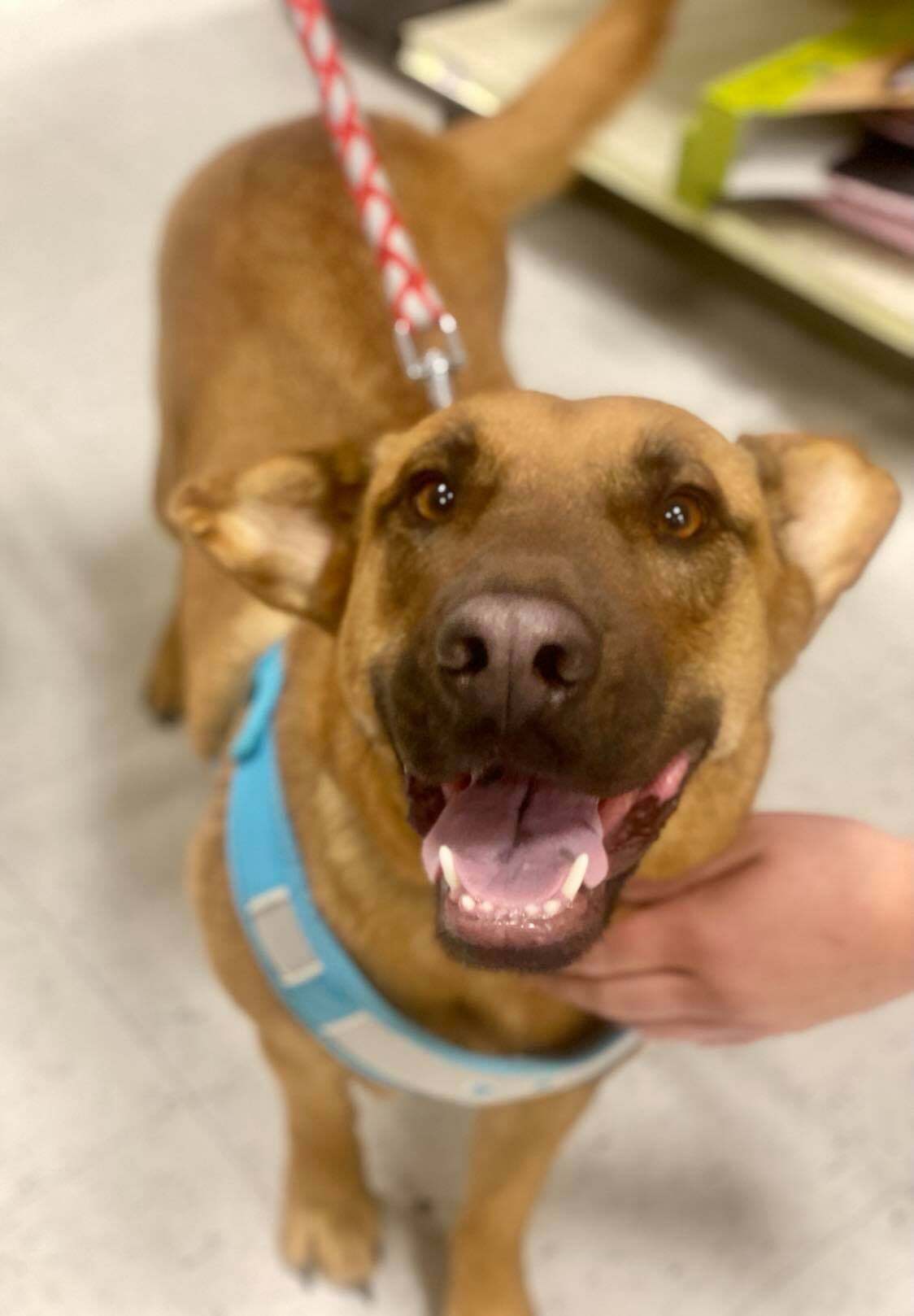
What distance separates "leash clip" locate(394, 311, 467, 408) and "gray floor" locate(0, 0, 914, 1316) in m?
0.87

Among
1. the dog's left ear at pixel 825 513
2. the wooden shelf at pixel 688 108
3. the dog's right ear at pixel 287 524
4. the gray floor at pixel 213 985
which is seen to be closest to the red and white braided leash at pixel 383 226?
the dog's right ear at pixel 287 524

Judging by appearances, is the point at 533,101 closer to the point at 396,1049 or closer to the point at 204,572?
the point at 204,572

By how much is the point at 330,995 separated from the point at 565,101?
1.43 meters

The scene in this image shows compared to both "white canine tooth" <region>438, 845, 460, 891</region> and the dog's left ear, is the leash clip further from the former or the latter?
"white canine tooth" <region>438, 845, 460, 891</region>

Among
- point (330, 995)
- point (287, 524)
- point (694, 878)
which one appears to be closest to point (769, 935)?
point (694, 878)

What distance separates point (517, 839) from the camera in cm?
89

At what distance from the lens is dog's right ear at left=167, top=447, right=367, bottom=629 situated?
1.06 meters

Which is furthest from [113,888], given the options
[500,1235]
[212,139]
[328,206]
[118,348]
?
[212,139]

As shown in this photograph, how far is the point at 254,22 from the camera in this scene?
353 cm

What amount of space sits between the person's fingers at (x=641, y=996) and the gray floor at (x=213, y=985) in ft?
1.77

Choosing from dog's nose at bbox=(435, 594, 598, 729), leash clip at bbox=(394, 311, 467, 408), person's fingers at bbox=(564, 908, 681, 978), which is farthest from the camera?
leash clip at bbox=(394, 311, 467, 408)

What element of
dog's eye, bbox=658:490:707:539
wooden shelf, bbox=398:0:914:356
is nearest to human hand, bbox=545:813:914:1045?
dog's eye, bbox=658:490:707:539

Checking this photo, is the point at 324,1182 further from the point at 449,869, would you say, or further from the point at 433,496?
the point at 433,496

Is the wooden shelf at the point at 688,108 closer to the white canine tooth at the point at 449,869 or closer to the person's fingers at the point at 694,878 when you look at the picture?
the person's fingers at the point at 694,878
